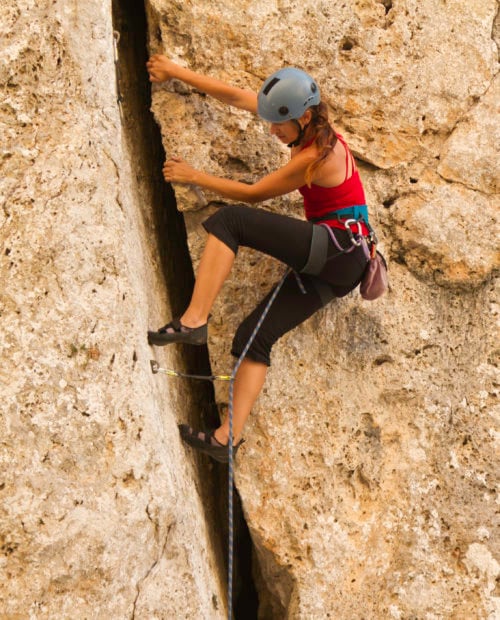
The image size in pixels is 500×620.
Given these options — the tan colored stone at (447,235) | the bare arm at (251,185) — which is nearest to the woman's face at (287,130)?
the bare arm at (251,185)

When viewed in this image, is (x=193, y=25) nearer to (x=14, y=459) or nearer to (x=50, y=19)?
(x=50, y=19)

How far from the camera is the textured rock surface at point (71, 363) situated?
4055 millimetres

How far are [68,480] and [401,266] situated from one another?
275 centimetres

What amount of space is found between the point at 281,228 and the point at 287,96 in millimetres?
736

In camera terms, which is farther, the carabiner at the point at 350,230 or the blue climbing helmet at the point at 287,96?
the carabiner at the point at 350,230

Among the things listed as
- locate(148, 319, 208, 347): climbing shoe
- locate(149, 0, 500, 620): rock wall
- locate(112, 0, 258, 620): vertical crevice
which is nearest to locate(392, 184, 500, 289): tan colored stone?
locate(149, 0, 500, 620): rock wall

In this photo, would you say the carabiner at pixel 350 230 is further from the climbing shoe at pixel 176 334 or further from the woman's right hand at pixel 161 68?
the woman's right hand at pixel 161 68

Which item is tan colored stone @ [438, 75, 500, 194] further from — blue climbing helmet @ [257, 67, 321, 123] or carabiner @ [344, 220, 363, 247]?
blue climbing helmet @ [257, 67, 321, 123]

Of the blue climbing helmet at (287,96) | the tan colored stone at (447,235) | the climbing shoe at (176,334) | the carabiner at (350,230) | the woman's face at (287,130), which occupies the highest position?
the blue climbing helmet at (287,96)

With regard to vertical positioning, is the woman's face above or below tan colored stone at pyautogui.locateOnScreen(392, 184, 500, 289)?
above

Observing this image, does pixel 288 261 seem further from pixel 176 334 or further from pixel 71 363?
pixel 71 363

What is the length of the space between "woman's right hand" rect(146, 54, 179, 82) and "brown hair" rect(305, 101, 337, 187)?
39.3 inches

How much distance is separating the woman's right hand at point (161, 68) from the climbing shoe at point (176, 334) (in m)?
1.58

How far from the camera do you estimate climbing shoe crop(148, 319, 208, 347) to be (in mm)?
4613
